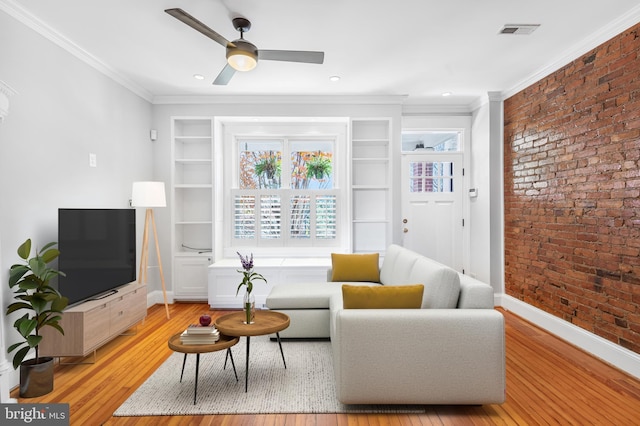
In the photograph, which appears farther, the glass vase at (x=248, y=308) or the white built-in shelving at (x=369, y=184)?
the white built-in shelving at (x=369, y=184)

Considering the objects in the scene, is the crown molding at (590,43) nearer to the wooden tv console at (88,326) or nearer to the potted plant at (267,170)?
the potted plant at (267,170)

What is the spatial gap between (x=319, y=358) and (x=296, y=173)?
9.51 ft

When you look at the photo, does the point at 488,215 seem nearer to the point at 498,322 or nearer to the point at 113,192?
the point at 498,322

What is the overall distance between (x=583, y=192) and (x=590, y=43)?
49.3 inches

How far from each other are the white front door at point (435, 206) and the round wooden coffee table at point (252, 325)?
3036 mm

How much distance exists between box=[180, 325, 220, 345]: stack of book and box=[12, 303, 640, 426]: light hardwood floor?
0.43 metres

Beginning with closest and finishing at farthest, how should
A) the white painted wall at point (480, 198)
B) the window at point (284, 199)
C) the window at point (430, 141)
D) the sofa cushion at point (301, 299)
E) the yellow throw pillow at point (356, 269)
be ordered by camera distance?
1. the sofa cushion at point (301, 299)
2. the yellow throw pillow at point (356, 269)
3. the white painted wall at point (480, 198)
4. the window at point (284, 199)
5. the window at point (430, 141)

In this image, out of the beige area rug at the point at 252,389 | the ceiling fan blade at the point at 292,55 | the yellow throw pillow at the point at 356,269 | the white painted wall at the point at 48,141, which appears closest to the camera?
the beige area rug at the point at 252,389

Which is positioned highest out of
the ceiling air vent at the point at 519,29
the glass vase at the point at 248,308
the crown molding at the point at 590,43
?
the ceiling air vent at the point at 519,29

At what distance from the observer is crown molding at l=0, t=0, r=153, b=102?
2742 mm

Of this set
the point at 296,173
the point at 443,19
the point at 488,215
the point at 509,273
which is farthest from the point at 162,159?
the point at 509,273

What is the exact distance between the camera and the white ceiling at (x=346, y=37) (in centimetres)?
279

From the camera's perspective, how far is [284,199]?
542 cm

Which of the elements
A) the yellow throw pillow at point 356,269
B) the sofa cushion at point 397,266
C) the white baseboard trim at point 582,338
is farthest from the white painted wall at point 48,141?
the white baseboard trim at point 582,338
